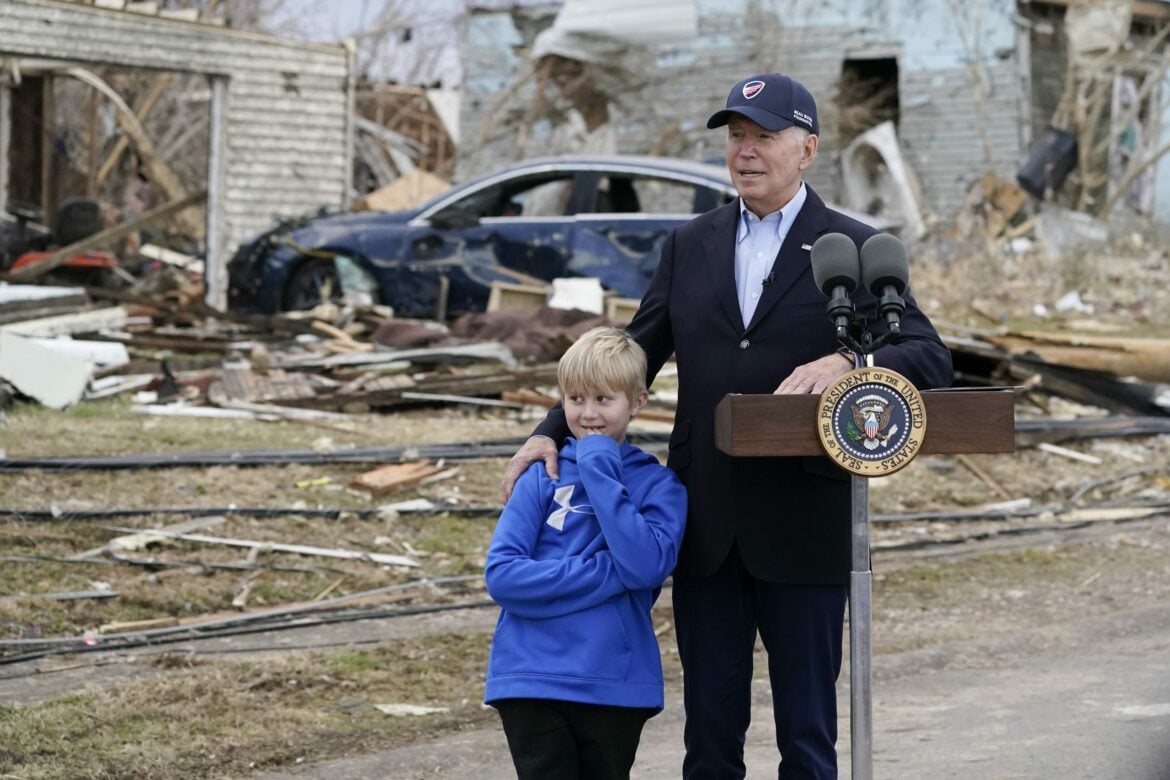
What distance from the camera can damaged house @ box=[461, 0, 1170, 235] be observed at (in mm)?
24250

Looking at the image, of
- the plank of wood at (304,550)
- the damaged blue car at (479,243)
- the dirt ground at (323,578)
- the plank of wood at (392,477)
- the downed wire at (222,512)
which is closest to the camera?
the dirt ground at (323,578)

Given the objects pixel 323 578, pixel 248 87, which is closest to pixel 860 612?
pixel 323 578

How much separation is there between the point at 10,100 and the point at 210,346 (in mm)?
11577

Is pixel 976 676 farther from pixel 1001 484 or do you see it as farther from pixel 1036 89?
pixel 1036 89

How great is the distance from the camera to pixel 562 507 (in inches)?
149

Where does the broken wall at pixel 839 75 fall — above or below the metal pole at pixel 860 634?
above

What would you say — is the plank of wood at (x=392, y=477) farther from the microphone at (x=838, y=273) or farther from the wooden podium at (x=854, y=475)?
the microphone at (x=838, y=273)

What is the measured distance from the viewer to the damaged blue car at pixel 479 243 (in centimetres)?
1461

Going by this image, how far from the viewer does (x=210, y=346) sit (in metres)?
13.9

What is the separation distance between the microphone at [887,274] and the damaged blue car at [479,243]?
424 inches

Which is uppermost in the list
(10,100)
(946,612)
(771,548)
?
(10,100)

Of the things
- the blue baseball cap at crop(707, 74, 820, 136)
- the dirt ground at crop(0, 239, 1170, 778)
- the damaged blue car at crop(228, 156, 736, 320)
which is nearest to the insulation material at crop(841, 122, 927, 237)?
the damaged blue car at crop(228, 156, 736, 320)

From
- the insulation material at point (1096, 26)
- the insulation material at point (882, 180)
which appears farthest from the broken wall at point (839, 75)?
the insulation material at point (1096, 26)

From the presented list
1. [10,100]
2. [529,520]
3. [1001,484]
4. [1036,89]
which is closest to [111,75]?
[10,100]
